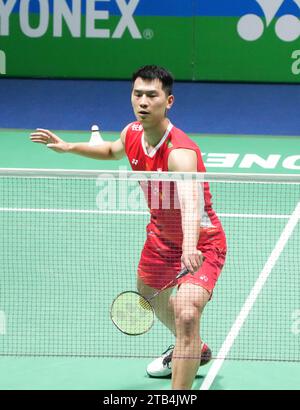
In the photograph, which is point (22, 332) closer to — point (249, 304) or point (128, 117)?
point (249, 304)

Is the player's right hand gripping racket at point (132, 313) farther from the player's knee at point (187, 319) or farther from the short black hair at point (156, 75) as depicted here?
the short black hair at point (156, 75)

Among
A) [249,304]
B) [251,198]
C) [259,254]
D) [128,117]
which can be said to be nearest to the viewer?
[249,304]

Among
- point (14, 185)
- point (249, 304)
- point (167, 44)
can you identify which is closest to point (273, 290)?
point (249, 304)

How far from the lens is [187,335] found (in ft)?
20.0

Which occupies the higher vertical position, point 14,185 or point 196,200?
point 14,185

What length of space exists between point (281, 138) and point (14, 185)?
12.8ft

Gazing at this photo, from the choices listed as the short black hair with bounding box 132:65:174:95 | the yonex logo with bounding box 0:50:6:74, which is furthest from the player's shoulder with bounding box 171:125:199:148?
the yonex logo with bounding box 0:50:6:74

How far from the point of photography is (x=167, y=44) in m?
15.2

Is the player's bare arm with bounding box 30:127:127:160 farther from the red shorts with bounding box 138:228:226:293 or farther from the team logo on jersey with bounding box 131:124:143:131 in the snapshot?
the red shorts with bounding box 138:228:226:293

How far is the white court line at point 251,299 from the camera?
7.07 m

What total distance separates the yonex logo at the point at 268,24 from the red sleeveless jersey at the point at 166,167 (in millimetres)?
8453

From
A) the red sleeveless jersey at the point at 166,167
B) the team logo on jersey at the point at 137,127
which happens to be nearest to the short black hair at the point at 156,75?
the red sleeveless jersey at the point at 166,167

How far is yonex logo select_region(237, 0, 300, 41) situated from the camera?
14.7m

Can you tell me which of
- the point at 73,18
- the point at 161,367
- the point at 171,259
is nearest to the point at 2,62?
the point at 73,18
